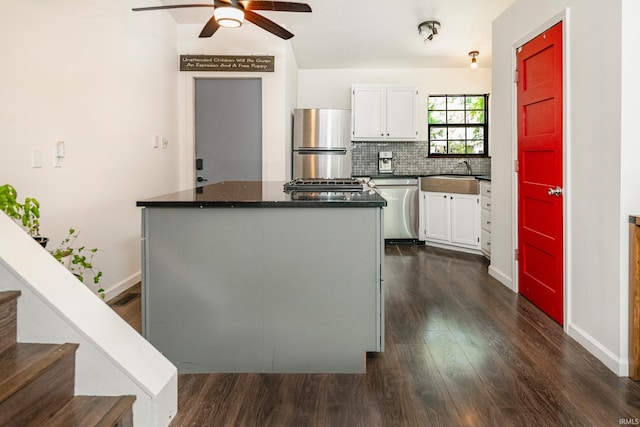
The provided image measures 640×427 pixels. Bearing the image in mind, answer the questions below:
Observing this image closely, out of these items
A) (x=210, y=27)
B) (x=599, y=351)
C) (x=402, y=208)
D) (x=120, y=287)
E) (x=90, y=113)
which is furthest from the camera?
(x=402, y=208)

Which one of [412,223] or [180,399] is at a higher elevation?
[412,223]

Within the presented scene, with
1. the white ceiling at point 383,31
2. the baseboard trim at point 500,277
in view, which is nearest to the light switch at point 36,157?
the white ceiling at point 383,31

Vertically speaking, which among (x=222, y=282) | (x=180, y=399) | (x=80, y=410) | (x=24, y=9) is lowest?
(x=180, y=399)

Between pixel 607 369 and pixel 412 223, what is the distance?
3.80 m

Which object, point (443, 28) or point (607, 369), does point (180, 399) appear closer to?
point (607, 369)

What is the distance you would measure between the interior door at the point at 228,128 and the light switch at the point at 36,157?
7.78 ft

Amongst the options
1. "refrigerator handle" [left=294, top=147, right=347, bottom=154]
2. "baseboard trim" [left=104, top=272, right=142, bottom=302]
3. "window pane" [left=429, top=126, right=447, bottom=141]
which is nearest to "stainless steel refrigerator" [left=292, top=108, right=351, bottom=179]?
"refrigerator handle" [left=294, top=147, right=347, bottom=154]

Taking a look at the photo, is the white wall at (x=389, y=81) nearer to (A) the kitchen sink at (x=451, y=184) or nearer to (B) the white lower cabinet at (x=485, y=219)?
(A) the kitchen sink at (x=451, y=184)

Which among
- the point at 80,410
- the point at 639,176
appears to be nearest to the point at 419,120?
the point at 639,176

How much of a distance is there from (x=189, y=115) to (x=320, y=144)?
155cm

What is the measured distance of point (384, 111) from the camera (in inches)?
240

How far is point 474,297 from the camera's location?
3420mm

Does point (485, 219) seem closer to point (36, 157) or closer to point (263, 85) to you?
point (263, 85)

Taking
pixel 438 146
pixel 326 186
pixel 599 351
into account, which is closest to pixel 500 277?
pixel 599 351
